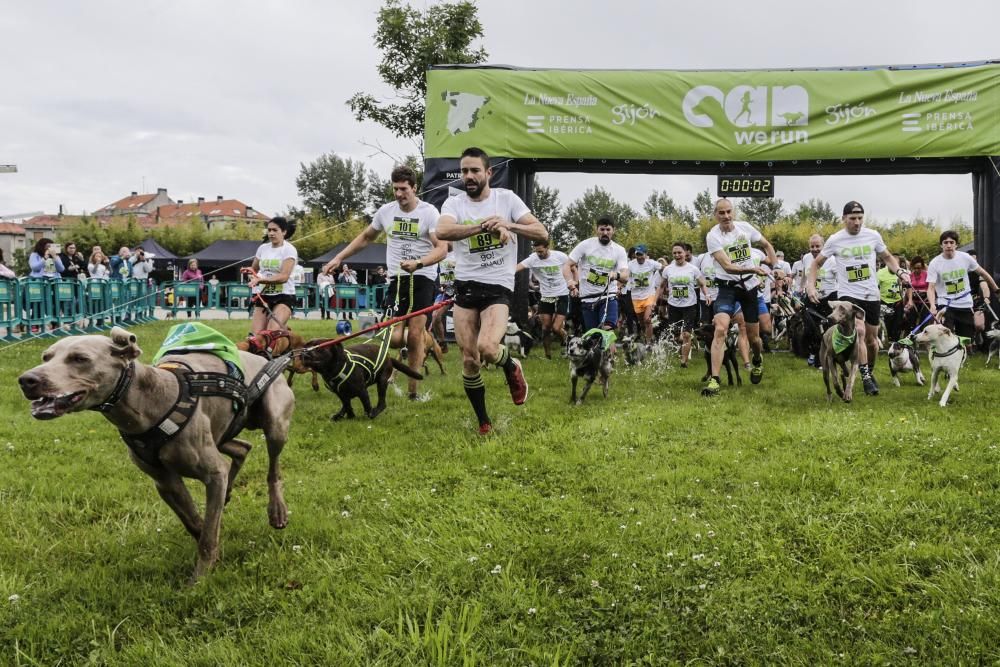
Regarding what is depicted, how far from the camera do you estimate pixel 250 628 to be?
9.11 ft

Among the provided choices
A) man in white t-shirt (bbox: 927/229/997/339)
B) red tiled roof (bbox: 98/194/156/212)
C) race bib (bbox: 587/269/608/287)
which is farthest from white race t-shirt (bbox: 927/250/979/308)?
red tiled roof (bbox: 98/194/156/212)

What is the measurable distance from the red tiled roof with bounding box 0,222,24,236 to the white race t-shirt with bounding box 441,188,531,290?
4500 inches

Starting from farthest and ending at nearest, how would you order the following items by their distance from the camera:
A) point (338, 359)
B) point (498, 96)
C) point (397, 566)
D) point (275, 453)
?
1. point (498, 96)
2. point (338, 359)
3. point (275, 453)
4. point (397, 566)

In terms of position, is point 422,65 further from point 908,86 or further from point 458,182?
point 908,86

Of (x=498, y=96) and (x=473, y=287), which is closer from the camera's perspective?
(x=473, y=287)

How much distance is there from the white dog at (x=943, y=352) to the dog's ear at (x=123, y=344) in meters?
7.55

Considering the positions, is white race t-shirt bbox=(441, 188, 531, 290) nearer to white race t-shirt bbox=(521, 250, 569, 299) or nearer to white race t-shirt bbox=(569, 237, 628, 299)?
white race t-shirt bbox=(569, 237, 628, 299)

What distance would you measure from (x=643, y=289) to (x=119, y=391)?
10.5 metres

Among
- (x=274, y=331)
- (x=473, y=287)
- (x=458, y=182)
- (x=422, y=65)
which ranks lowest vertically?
(x=274, y=331)

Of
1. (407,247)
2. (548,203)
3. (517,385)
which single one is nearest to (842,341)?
(517,385)

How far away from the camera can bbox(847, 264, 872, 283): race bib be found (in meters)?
8.11

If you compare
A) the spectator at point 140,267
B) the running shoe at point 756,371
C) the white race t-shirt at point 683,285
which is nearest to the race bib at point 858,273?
the running shoe at point 756,371

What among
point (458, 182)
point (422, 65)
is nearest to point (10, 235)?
point (422, 65)

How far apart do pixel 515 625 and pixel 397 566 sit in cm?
78
